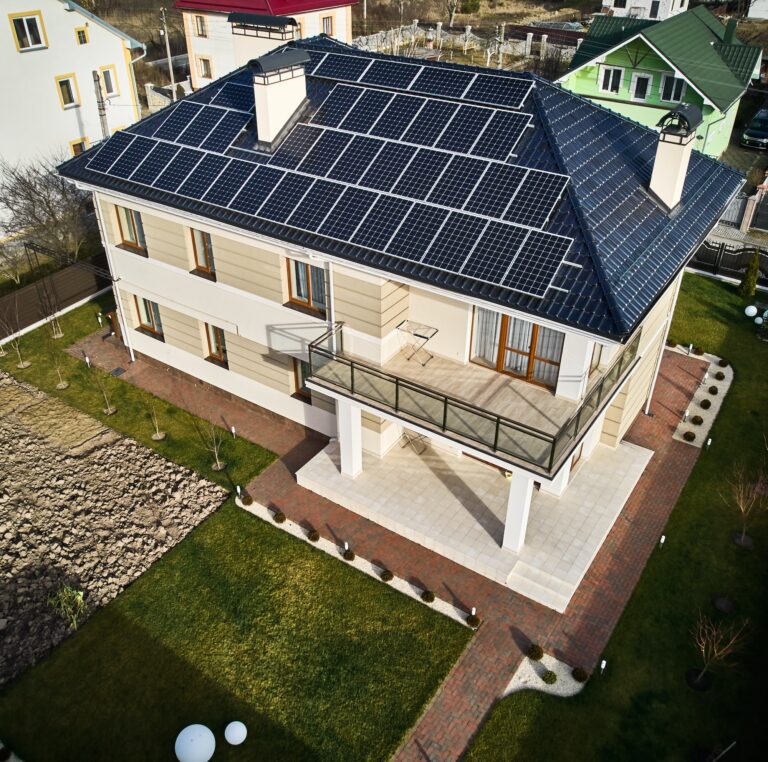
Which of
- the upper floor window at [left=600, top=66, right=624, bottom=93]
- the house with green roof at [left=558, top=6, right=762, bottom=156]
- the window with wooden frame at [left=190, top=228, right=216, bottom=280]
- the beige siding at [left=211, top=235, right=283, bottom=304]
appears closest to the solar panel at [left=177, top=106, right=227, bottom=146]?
the window with wooden frame at [left=190, top=228, right=216, bottom=280]

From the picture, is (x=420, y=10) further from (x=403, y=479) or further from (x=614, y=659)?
(x=614, y=659)

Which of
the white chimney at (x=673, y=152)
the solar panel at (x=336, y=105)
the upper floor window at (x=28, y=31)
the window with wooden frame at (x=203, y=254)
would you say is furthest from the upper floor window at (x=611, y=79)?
the window with wooden frame at (x=203, y=254)

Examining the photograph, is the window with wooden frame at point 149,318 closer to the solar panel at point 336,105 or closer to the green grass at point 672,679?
the solar panel at point 336,105

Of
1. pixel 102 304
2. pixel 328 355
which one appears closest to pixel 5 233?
pixel 102 304

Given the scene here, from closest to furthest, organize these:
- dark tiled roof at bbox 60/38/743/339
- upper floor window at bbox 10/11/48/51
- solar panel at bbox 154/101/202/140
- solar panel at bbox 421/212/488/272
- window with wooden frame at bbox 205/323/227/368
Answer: dark tiled roof at bbox 60/38/743/339, solar panel at bbox 421/212/488/272, solar panel at bbox 154/101/202/140, window with wooden frame at bbox 205/323/227/368, upper floor window at bbox 10/11/48/51

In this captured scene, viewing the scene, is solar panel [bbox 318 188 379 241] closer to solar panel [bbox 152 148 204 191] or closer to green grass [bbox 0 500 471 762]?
solar panel [bbox 152 148 204 191]
